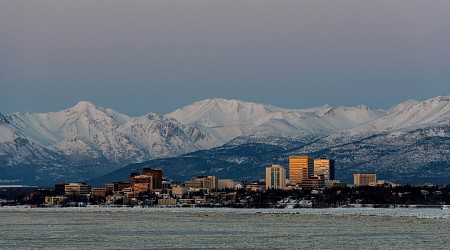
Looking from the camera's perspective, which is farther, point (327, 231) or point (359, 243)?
point (327, 231)

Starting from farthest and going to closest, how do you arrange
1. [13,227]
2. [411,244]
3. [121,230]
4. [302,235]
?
[13,227] < [121,230] < [302,235] < [411,244]

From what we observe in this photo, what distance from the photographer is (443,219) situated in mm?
194875

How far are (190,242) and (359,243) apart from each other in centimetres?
→ 1736

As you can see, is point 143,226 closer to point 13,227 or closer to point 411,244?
point 13,227

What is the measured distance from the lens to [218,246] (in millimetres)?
126875

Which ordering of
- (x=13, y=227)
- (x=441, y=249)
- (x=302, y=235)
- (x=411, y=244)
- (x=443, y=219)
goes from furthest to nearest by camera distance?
1. (x=443, y=219)
2. (x=13, y=227)
3. (x=302, y=235)
4. (x=411, y=244)
5. (x=441, y=249)

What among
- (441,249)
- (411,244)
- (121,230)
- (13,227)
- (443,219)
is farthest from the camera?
(443,219)

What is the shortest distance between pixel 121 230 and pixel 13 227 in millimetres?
19968

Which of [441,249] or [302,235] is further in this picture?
[302,235]

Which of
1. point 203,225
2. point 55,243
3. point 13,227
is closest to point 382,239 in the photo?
point 55,243

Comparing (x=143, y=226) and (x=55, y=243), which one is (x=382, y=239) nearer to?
(x=55, y=243)

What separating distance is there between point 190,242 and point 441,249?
27.1 meters

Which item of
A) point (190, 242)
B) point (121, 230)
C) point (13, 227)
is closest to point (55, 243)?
point (190, 242)

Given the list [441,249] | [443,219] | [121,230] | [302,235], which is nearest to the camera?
[441,249]
